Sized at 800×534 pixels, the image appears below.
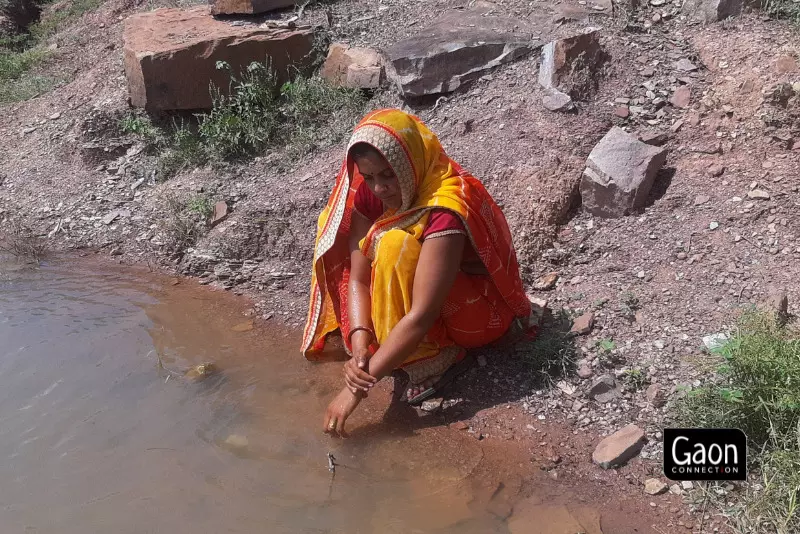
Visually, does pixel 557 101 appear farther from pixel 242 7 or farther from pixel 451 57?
pixel 242 7

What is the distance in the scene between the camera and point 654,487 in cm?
223

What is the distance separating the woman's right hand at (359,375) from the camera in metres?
2.47

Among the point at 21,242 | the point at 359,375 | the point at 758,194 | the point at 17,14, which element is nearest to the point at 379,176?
the point at 359,375

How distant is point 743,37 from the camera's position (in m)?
3.82

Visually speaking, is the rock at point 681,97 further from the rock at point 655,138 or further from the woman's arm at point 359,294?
the woman's arm at point 359,294

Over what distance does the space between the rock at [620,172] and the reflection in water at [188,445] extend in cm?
147

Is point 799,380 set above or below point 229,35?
below

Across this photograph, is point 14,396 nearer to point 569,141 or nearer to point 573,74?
point 569,141

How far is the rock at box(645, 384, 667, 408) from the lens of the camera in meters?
2.49

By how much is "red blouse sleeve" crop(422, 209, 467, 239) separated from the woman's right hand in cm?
51

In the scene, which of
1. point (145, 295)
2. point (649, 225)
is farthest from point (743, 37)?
point (145, 295)

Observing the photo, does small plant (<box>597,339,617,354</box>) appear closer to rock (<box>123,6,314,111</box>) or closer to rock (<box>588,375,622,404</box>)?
rock (<box>588,375,622,404</box>)

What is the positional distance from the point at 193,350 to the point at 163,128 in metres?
2.26

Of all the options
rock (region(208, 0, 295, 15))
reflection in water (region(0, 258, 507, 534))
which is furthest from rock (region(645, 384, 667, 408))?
rock (region(208, 0, 295, 15))
